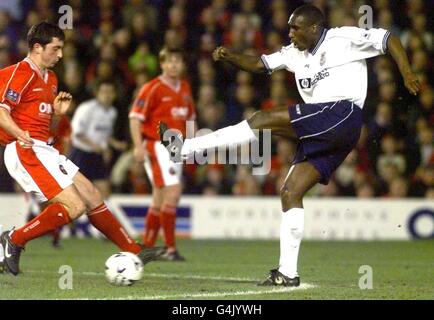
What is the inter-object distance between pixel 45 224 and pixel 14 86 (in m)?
1.12

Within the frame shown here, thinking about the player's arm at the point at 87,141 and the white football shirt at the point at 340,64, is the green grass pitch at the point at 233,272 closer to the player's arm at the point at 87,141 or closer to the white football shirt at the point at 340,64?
the player's arm at the point at 87,141

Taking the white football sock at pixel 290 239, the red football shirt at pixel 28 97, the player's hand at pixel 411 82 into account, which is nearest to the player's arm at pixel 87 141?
the red football shirt at pixel 28 97

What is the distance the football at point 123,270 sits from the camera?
26.1 ft

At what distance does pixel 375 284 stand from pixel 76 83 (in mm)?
7861

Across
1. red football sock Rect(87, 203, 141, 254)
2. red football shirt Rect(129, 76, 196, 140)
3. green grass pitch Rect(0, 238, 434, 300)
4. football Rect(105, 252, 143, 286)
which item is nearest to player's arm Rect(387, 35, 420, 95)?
green grass pitch Rect(0, 238, 434, 300)

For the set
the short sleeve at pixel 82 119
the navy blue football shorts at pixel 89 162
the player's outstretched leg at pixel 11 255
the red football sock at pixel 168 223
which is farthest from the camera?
the navy blue football shorts at pixel 89 162

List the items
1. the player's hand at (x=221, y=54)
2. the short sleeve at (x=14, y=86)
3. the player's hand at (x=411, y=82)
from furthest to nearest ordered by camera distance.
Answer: the player's hand at (x=221, y=54) < the short sleeve at (x=14, y=86) < the player's hand at (x=411, y=82)

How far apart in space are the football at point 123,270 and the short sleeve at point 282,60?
1.94m

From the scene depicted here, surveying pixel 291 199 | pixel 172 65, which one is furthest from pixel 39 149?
pixel 172 65

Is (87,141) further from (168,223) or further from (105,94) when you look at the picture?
(168,223)

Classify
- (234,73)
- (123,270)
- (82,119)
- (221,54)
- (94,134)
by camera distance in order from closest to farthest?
(123,270)
(221,54)
(82,119)
(94,134)
(234,73)

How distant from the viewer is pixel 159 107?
1155 cm
